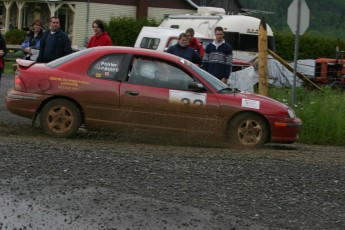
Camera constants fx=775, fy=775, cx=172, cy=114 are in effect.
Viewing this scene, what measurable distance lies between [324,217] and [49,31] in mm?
8623

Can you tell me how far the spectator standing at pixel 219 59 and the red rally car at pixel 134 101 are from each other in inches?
124

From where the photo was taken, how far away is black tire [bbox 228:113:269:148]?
11.7m

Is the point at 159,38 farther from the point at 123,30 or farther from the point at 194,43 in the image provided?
the point at 123,30

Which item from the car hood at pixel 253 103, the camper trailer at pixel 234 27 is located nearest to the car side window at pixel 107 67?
the car hood at pixel 253 103

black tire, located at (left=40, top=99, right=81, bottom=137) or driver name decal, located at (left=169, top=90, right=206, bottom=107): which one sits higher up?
driver name decal, located at (left=169, top=90, right=206, bottom=107)

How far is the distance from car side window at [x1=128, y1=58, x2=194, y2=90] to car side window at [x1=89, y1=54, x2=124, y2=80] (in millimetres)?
222

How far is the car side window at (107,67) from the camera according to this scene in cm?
1170

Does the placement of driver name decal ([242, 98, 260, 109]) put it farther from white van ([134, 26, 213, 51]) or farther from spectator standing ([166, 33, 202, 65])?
white van ([134, 26, 213, 51])

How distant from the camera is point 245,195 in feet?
23.0

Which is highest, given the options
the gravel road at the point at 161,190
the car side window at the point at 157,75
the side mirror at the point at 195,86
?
the car side window at the point at 157,75

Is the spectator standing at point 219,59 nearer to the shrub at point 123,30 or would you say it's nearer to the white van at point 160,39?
the white van at point 160,39

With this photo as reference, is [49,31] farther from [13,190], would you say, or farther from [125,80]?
[13,190]

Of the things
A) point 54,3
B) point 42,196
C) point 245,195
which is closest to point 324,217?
point 245,195

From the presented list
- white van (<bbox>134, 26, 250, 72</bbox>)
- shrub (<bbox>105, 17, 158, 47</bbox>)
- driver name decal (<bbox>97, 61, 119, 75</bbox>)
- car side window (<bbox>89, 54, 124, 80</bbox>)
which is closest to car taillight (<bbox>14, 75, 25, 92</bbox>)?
car side window (<bbox>89, 54, 124, 80</bbox>)
